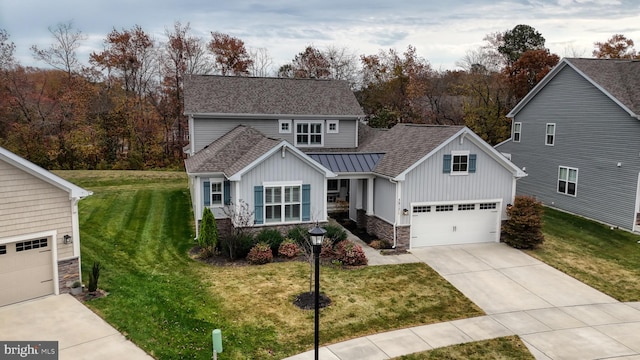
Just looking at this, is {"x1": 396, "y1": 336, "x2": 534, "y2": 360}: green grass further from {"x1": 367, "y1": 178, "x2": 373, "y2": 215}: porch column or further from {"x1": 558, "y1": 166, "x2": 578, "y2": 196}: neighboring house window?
{"x1": 558, "y1": 166, "x2": 578, "y2": 196}: neighboring house window

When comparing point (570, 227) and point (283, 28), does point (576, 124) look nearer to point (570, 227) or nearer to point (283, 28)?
point (570, 227)

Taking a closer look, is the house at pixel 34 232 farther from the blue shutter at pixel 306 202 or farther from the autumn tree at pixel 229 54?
the autumn tree at pixel 229 54

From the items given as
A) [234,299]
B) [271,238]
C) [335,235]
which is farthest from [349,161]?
[234,299]

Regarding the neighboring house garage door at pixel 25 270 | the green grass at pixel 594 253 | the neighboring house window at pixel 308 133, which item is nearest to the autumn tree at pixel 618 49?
the green grass at pixel 594 253

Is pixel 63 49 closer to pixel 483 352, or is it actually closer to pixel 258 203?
pixel 258 203

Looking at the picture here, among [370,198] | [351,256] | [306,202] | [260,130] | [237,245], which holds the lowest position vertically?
[351,256]

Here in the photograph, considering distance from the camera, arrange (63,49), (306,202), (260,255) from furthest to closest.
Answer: (63,49), (306,202), (260,255)

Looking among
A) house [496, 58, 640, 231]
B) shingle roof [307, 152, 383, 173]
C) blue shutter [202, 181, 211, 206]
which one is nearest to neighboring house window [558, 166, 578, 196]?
house [496, 58, 640, 231]
